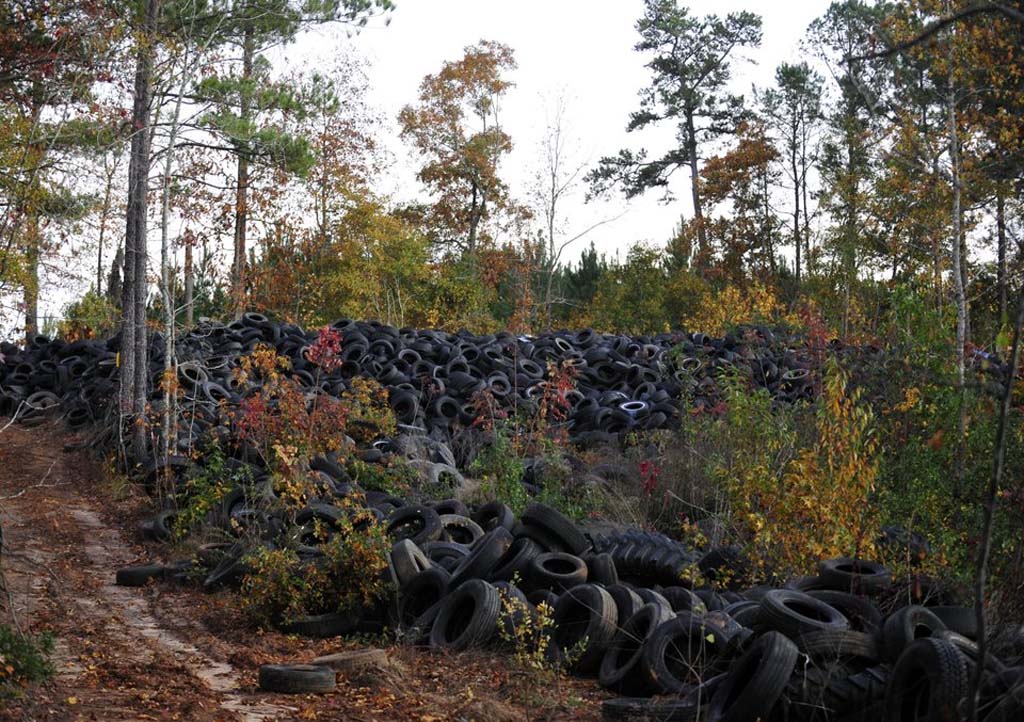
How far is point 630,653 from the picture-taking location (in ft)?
22.6

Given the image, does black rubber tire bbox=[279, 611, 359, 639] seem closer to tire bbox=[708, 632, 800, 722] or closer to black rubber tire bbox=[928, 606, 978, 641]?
tire bbox=[708, 632, 800, 722]

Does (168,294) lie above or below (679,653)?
above

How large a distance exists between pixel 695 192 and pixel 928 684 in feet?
119

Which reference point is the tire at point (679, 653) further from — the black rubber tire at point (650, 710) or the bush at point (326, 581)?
the bush at point (326, 581)

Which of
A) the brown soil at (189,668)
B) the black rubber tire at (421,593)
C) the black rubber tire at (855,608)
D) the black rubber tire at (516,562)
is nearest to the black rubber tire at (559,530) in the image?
the black rubber tire at (516,562)

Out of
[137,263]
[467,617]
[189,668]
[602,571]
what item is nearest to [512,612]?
[467,617]

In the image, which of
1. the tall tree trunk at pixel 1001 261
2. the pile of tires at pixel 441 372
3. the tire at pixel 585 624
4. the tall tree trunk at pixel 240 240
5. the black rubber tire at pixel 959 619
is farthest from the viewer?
the tall tree trunk at pixel 240 240

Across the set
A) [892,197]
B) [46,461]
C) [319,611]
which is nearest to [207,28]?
[46,461]

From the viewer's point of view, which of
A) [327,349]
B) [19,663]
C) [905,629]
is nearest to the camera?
[19,663]

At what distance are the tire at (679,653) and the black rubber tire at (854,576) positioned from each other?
1308 millimetres

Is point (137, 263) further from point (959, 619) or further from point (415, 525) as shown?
point (959, 619)

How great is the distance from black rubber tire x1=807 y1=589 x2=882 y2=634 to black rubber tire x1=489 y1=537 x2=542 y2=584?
2260mm

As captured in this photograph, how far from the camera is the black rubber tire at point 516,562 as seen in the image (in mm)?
7977

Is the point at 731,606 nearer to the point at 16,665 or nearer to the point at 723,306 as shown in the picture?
the point at 16,665
